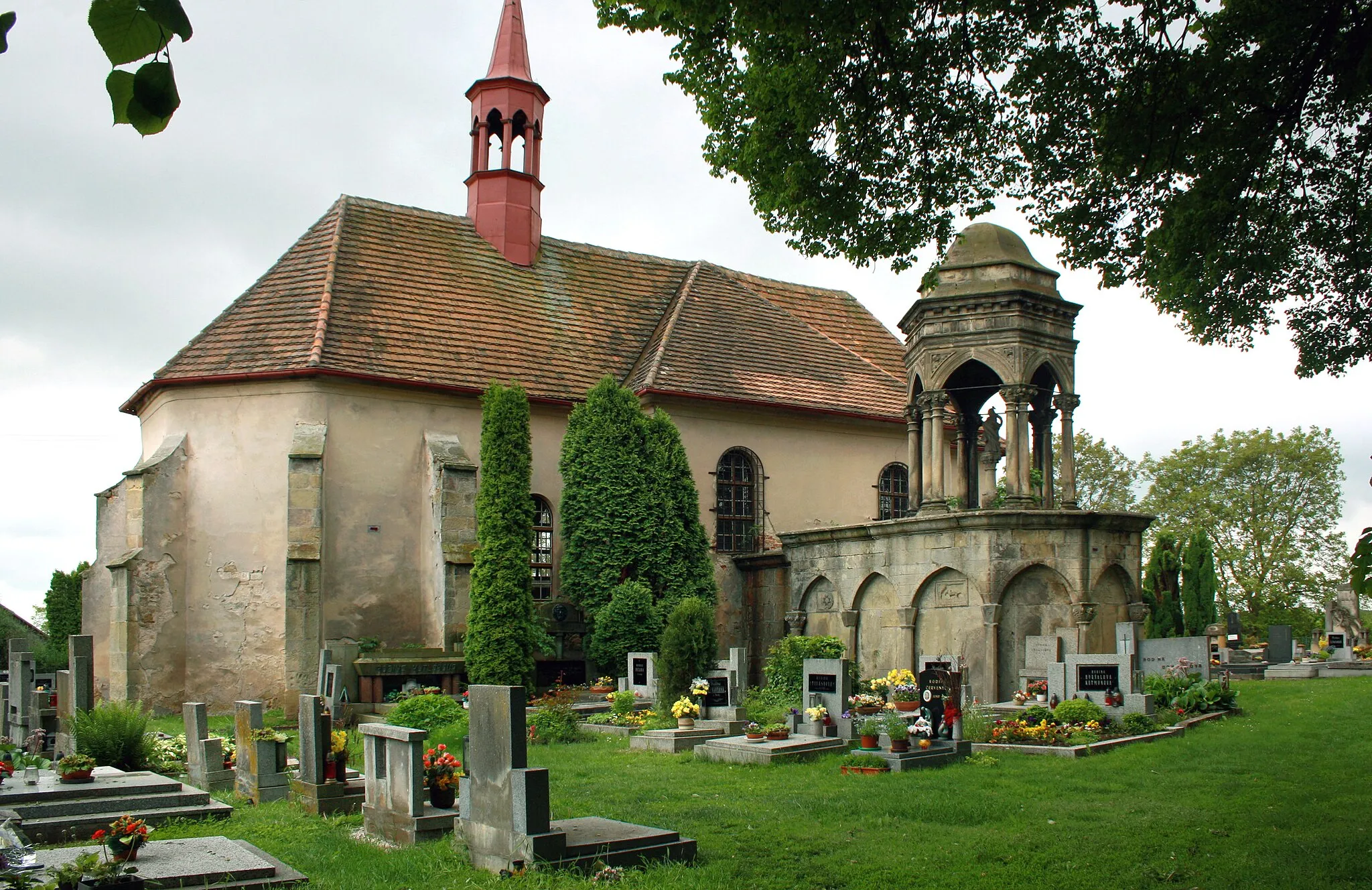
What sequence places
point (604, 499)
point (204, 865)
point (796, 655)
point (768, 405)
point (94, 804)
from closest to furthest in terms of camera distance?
point (204, 865)
point (94, 804)
point (796, 655)
point (604, 499)
point (768, 405)

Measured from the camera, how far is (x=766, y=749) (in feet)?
45.3

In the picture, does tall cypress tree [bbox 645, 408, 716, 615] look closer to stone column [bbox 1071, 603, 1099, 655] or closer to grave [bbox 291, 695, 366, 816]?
stone column [bbox 1071, 603, 1099, 655]

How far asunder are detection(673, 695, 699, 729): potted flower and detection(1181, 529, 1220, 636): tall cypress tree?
2016cm

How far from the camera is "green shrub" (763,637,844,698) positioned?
63.1ft

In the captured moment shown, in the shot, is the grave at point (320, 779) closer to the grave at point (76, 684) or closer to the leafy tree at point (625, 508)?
the grave at point (76, 684)

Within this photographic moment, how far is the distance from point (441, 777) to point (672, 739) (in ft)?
19.3

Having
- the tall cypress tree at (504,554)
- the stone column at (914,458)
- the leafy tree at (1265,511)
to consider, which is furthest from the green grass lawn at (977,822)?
the leafy tree at (1265,511)

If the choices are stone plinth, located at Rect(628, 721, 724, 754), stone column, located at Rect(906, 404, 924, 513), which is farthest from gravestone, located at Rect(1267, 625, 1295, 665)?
stone plinth, located at Rect(628, 721, 724, 754)

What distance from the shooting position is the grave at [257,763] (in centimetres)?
1185

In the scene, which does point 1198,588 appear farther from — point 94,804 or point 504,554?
point 94,804

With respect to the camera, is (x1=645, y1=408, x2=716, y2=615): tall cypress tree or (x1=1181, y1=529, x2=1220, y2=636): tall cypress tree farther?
(x1=1181, y1=529, x2=1220, y2=636): tall cypress tree

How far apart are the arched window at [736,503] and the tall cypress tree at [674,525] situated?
1.67 meters

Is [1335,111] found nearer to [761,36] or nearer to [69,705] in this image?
[761,36]

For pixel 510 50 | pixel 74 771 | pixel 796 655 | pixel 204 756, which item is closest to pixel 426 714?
pixel 204 756
